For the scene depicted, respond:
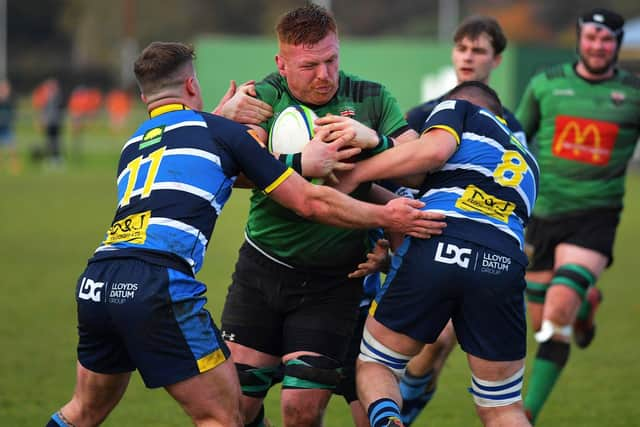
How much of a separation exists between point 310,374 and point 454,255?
92 centimetres

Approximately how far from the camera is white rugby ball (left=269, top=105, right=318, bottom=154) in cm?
545

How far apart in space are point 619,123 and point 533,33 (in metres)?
52.4

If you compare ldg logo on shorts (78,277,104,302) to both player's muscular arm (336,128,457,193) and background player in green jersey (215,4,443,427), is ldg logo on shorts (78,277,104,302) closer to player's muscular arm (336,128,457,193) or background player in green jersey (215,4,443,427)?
background player in green jersey (215,4,443,427)

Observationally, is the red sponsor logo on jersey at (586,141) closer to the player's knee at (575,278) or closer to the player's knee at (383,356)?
the player's knee at (575,278)

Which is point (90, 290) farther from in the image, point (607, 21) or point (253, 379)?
point (607, 21)

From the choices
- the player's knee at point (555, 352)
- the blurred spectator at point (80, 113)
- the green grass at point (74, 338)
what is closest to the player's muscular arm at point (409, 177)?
the green grass at point (74, 338)

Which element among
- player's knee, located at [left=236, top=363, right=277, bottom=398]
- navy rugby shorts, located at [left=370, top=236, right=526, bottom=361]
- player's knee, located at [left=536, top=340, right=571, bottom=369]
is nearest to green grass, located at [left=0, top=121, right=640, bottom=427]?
player's knee, located at [left=536, top=340, right=571, bottom=369]

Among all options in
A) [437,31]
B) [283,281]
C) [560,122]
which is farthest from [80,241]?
[437,31]

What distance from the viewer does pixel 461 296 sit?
5246 millimetres

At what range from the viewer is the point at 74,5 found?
65.1 meters

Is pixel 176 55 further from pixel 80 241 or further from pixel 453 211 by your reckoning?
pixel 80 241

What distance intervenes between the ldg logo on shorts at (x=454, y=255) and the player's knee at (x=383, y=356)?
51 cm

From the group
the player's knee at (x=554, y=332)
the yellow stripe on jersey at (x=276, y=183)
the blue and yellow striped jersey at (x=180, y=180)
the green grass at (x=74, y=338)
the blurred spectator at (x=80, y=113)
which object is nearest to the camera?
the blue and yellow striped jersey at (x=180, y=180)

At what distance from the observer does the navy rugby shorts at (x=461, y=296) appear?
5203 millimetres
